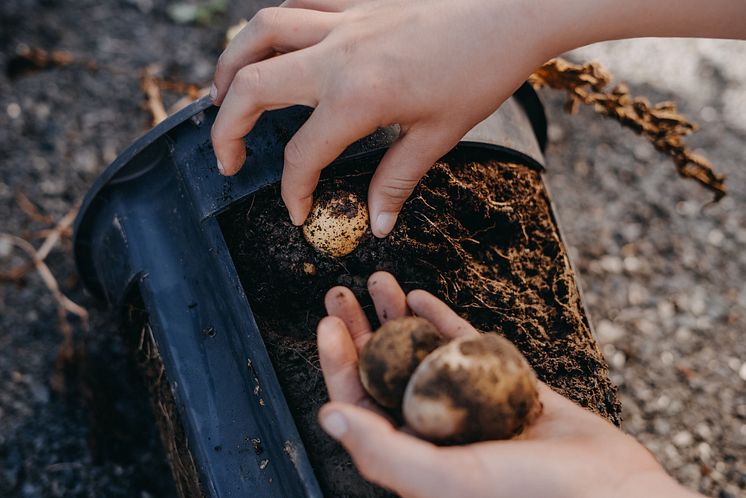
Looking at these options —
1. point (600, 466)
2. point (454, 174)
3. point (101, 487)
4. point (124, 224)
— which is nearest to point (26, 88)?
point (124, 224)

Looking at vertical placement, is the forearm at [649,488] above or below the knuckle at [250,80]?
below

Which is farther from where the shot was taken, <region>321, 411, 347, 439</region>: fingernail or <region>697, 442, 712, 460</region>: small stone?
<region>697, 442, 712, 460</region>: small stone

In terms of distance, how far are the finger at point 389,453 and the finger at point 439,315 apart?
0.33 metres

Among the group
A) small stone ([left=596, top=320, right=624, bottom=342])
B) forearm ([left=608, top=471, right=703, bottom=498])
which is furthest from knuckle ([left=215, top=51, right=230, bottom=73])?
small stone ([left=596, top=320, right=624, bottom=342])

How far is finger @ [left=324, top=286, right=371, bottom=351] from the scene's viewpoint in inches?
50.2

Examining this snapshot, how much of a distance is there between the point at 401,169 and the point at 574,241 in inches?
48.9

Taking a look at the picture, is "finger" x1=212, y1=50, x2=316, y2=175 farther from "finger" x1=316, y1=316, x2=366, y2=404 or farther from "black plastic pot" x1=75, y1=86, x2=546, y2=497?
"finger" x1=316, y1=316, x2=366, y2=404

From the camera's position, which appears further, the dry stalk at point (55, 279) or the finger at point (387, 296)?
the dry stalk at point (55, 279)

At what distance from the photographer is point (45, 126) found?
7.57 ft

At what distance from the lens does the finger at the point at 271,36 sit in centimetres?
128

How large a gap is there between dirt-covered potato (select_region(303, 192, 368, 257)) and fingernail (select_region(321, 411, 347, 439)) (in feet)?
1.57

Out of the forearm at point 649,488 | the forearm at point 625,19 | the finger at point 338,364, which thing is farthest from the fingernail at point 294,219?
the forearm at point 649,488

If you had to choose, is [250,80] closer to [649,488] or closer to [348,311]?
[348,311]

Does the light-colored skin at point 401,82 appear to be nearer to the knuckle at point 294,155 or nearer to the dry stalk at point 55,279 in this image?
the knuckle at point 294,155
